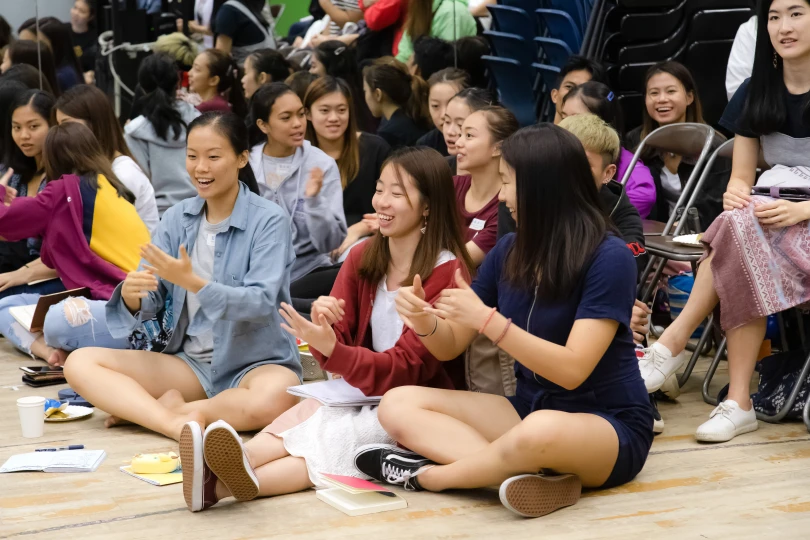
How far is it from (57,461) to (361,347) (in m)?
0.93

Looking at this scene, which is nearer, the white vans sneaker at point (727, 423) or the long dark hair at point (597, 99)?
the white vans sneaker at point (727, 423)

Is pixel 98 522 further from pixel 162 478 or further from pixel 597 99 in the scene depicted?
pixel 597 99

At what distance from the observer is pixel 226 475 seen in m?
2.65

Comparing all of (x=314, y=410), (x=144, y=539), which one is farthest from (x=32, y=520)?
(x=314, y=410)

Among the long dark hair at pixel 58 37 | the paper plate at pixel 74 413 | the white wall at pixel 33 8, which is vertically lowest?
the paper plate at pixel 74 413

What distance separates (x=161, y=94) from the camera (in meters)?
5.70

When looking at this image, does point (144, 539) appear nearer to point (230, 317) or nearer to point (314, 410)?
point (314, 410)

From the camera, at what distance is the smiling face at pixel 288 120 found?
4.63 metres

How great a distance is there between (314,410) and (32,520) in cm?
77

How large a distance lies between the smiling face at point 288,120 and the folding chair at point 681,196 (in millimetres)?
1414

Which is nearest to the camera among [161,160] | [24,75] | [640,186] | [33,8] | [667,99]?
[640,186]

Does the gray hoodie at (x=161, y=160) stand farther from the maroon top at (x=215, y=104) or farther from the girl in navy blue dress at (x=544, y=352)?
the girl in navy blue dress at (x=544, y=352)

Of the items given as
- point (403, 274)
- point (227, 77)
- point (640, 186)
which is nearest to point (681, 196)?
point (640, 186)

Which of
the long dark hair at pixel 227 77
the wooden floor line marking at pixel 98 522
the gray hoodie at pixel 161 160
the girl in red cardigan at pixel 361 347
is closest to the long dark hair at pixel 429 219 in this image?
the girl in red cardigan at pixel 361 347
